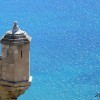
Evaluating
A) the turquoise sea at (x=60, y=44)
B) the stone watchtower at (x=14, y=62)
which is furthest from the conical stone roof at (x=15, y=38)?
the turquoise sea at (x=60, y=44)

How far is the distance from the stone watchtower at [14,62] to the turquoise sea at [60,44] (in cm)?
2331

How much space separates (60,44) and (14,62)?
1650 inches

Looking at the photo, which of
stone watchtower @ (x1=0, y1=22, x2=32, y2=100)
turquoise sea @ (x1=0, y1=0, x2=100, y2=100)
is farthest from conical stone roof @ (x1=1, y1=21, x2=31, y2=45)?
turquoise sea @ (x1=0, y1=0, x2=100, y2=100)

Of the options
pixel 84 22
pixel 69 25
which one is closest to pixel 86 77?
pixel 69 25

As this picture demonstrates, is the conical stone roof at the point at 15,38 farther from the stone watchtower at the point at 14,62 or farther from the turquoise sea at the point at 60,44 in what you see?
the turquoise sea at the point at 60,44

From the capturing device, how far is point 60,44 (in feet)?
181

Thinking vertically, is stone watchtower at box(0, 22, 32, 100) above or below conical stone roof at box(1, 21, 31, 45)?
below

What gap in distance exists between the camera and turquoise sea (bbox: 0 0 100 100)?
1565 inches

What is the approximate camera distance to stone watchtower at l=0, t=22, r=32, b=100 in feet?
44.2

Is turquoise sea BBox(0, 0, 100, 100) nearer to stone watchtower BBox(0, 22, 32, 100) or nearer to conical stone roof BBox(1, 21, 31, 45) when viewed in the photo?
stone watchtower BBox(0, 22, 32, 100)

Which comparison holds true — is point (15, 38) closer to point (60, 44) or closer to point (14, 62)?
point (14, 62)

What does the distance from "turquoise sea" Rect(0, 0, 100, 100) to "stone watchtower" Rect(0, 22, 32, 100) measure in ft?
76.5

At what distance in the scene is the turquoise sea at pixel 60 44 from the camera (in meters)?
39.8

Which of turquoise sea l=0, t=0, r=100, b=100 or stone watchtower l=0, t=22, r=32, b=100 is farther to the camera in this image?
turquoise sea l=0, t=0, r=100, b=100
